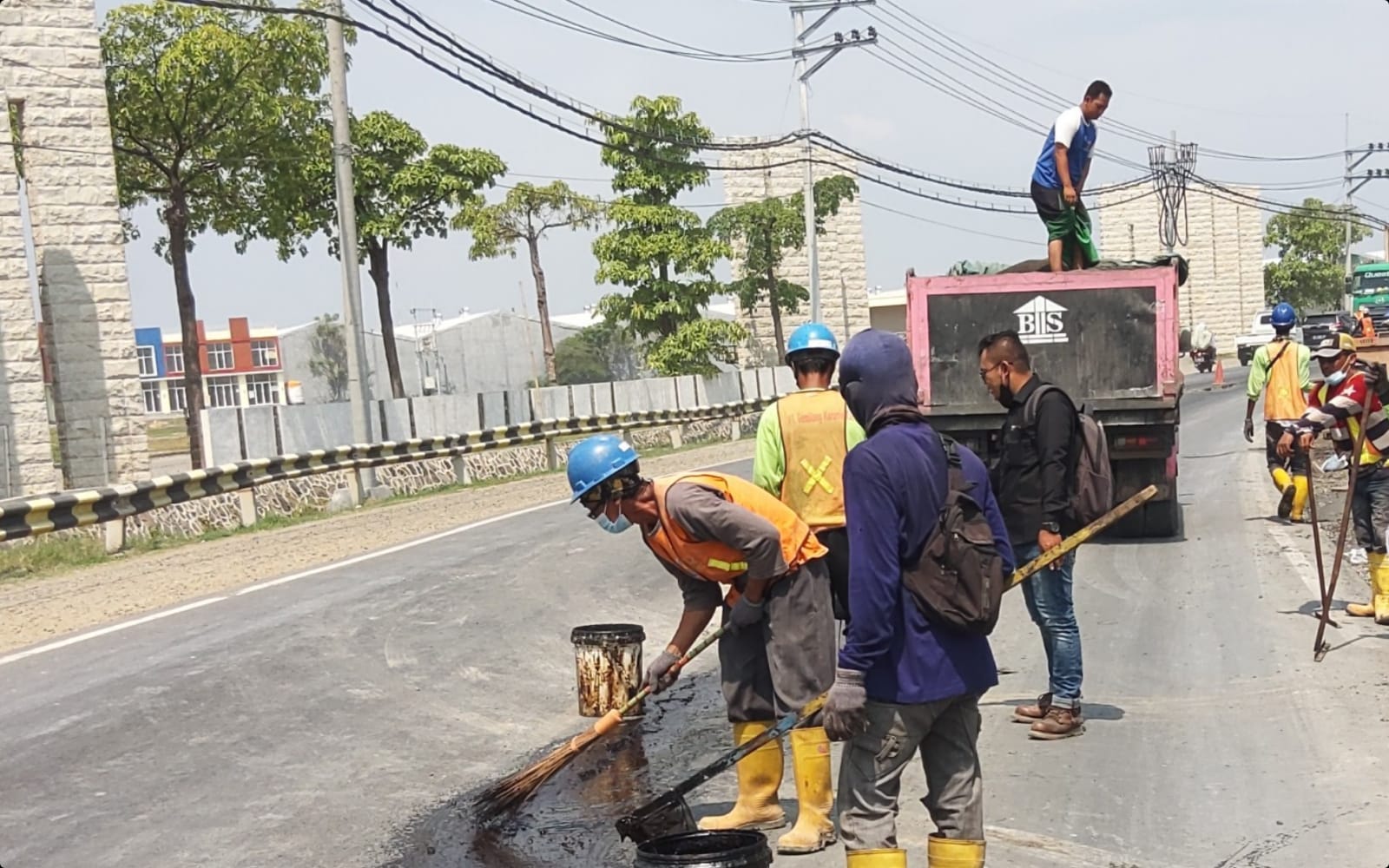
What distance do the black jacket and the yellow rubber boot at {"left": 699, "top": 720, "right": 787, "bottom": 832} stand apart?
1902 mm

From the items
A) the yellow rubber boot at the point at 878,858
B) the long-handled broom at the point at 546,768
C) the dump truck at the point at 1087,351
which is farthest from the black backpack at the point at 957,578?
the dump truck at the point at 1087,351

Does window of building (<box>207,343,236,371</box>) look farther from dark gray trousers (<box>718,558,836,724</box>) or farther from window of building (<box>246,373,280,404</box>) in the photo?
dark gray trousers (<box>718,558,836,724</box>)

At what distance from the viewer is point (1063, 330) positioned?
512 inches

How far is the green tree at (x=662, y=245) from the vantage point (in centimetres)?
3591

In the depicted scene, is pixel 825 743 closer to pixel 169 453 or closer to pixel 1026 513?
pixel 1026 513

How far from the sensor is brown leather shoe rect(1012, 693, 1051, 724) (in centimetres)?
721

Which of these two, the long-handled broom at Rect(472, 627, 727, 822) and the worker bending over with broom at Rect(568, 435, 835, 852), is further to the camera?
the long-handled broom at Rect(472, 627, 727, 822)

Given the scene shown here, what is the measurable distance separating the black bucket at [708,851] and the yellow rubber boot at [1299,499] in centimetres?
967

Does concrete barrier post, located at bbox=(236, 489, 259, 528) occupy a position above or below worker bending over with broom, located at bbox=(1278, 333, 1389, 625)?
below

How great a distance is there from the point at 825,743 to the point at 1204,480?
13253 millimetres

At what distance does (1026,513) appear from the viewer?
23.4 ft

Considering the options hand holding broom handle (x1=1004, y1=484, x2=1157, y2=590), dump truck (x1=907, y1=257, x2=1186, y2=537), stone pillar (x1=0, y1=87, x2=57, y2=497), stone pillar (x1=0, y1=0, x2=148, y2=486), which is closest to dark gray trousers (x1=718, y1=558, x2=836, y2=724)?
hand holding broom handle (x1=1004, y1=484, x2=1157, y2=590)

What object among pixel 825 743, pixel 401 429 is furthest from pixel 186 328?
pixel 825 743

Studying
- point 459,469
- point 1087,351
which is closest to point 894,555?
point 1087,351
